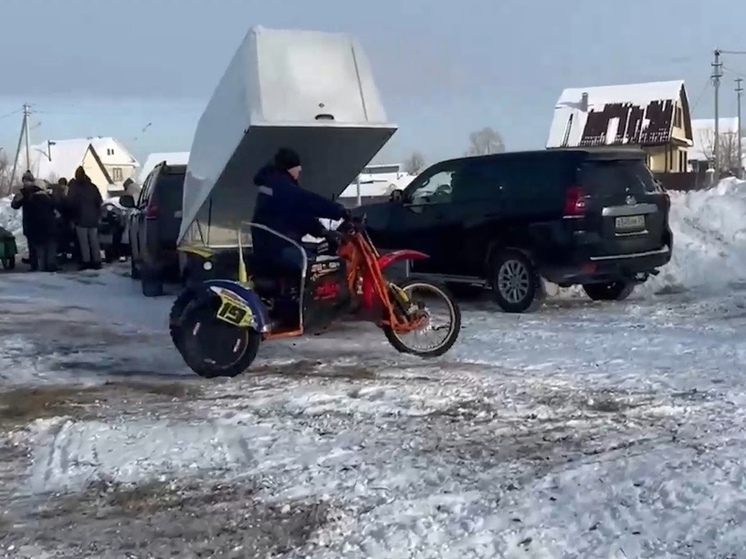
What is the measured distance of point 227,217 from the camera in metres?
12.1

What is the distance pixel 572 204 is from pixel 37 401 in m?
6.25

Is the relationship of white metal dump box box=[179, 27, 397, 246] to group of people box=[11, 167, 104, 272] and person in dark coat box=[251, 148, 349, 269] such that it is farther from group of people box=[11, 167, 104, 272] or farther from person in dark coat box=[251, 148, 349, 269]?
group of people box=[11, 167, 104, 272]

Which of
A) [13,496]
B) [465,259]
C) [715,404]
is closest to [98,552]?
[13,496]

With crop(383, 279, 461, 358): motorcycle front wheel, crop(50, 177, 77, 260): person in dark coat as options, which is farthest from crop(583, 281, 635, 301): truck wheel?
crop(50, 177, 77, 260): person in dark coat

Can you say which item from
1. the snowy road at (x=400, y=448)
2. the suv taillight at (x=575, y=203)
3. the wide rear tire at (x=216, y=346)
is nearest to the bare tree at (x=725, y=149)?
the suv taillight at (x=575, y=203)

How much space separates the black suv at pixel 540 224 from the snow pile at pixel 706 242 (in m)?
1.55

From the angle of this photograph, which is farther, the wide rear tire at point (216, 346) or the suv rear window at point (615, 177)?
the suv rear window at point (615, 177)

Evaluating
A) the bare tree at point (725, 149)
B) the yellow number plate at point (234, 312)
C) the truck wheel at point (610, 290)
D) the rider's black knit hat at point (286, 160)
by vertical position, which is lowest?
the truck wheel at point (610, 290)

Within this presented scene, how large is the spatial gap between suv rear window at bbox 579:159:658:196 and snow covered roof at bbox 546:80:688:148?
5058cm

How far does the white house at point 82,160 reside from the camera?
8756 centimetres

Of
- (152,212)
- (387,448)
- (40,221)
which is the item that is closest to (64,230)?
(40,221)

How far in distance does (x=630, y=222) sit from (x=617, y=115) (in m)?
54.3

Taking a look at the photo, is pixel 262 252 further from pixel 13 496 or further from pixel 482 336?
pixel 13 496

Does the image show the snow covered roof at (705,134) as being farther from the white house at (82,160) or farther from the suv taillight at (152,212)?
the suv taillight at (152,212)
